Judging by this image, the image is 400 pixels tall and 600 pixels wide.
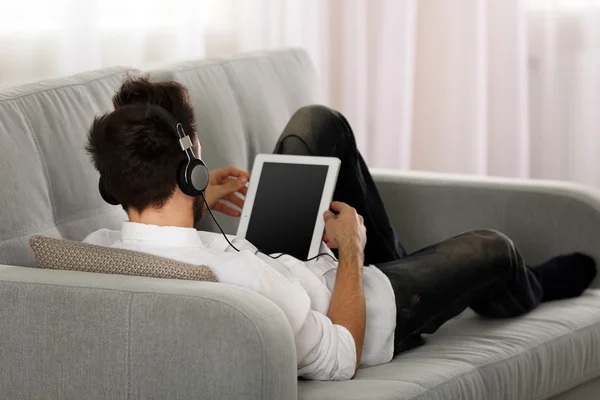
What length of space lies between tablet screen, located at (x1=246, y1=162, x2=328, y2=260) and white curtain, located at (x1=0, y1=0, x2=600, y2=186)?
1.19 m

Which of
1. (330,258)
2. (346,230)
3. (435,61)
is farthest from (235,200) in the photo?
(435,61)

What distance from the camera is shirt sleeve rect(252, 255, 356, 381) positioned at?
1.64m

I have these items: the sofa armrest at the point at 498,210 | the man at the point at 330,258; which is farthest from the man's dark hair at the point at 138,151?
the sofa armrest at the point at 498,210

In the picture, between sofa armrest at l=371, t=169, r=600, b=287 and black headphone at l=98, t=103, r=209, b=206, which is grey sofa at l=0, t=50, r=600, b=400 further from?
black headphone at l=98, t=103, r=209, b=206

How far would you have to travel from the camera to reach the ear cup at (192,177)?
1.66 meters

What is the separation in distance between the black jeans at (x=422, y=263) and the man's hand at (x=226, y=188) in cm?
14

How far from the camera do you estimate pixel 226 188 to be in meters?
2.20

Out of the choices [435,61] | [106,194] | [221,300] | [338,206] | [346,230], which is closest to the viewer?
[221,300]

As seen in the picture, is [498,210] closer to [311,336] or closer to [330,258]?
[330,258]

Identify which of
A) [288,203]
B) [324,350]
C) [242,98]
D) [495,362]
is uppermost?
[242,98]

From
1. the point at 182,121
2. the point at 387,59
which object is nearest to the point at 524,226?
the point at 182,121

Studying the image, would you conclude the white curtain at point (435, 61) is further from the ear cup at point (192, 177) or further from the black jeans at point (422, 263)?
the ear cup at point (192, 177)

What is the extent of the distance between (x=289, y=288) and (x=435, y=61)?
246cm

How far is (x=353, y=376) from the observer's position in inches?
68.7
